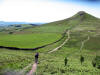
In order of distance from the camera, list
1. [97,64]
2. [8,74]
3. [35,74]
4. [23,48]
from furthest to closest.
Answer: [23,48]
[97,64]
[35,74]
[8,74]

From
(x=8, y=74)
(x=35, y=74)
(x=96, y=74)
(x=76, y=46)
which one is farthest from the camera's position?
(x=76, y=46)

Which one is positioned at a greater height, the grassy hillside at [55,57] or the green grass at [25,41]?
the green grass at [25,41]

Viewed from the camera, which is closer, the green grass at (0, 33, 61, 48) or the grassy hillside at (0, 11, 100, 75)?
the grassy hillside at (0, 11, 100, 75)

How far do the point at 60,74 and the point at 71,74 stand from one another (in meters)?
3.30

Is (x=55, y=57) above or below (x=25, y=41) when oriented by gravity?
below

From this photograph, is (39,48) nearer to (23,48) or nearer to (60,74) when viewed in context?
(23,48)

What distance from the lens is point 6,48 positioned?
7894 cm

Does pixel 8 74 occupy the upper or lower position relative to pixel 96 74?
upper

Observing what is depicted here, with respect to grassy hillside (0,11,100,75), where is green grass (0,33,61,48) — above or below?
above

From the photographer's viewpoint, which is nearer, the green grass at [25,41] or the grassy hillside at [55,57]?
the grassy hillside at [55,57]

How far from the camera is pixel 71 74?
37.2 m

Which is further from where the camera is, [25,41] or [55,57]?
[25,41]

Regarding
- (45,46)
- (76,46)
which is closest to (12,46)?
(45,46)

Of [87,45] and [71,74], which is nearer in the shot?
[71,74]
